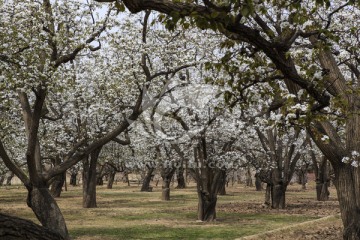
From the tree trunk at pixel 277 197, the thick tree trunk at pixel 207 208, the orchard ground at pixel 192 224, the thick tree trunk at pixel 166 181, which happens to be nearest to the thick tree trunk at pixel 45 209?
the orchard ground at pixel 192 224

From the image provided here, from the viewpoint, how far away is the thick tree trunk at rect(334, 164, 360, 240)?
37.8 feet

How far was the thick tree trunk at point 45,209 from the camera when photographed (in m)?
14.4

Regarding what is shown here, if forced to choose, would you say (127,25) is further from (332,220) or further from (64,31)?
(332,220)

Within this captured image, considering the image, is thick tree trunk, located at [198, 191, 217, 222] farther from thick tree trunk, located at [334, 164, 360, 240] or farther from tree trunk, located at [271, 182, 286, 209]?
thick tree trunk, located at [334, 164, 360, 240]

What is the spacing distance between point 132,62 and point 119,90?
3.04 m

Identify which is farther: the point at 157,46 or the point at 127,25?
the point at 157,46

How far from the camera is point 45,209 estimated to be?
14.5 metres

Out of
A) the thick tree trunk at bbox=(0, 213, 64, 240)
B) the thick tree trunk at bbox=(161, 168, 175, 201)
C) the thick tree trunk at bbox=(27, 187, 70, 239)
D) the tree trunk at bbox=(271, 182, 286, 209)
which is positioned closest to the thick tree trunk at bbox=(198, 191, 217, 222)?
the tree trunk at bbox=(271, 182, 286, 209)

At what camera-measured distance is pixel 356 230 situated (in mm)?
11562

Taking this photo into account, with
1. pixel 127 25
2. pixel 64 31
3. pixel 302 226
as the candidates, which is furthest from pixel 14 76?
pixel 302 226

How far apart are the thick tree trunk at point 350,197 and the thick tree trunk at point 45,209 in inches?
322

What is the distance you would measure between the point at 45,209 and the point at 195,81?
10.3 meters

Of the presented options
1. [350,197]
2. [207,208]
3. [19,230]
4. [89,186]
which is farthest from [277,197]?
[19,230]

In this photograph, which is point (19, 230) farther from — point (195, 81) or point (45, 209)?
point (195, 81)
